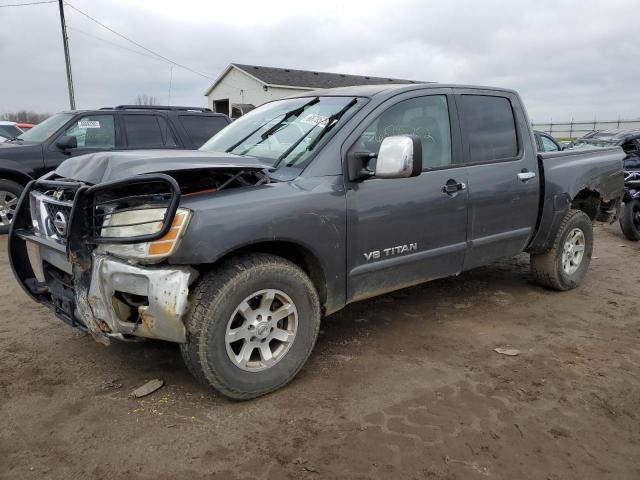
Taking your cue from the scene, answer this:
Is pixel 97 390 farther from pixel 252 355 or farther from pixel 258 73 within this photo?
pixel 258 73

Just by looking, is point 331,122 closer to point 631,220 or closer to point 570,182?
point 570,182

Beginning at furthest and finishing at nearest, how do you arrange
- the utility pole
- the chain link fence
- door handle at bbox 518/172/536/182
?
the chain link fence → the utility pole → door handle at bbox 518/172/536/182

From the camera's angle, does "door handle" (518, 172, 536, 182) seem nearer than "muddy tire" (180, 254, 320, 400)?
No

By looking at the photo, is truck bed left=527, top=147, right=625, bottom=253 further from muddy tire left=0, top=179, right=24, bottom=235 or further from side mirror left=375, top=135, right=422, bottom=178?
muddy tire left=0, top=179, right=24, bottom=235

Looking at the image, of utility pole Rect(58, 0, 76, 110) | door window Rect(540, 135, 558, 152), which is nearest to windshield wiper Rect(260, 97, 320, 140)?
door window Rect(540, 135, 558, 152)

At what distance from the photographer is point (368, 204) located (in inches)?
128

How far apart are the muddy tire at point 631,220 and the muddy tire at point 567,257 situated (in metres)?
3.29

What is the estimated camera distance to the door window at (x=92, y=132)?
297 inches

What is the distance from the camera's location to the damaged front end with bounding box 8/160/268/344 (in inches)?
99.6

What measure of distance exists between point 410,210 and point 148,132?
5.60 metres

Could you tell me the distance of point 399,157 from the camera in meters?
2.97

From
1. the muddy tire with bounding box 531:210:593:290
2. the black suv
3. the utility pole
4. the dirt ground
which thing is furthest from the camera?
the utility pole

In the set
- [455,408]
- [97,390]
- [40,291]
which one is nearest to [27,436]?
[97,390]

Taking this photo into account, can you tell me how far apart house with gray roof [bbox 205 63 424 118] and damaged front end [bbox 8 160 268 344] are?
952 inches
